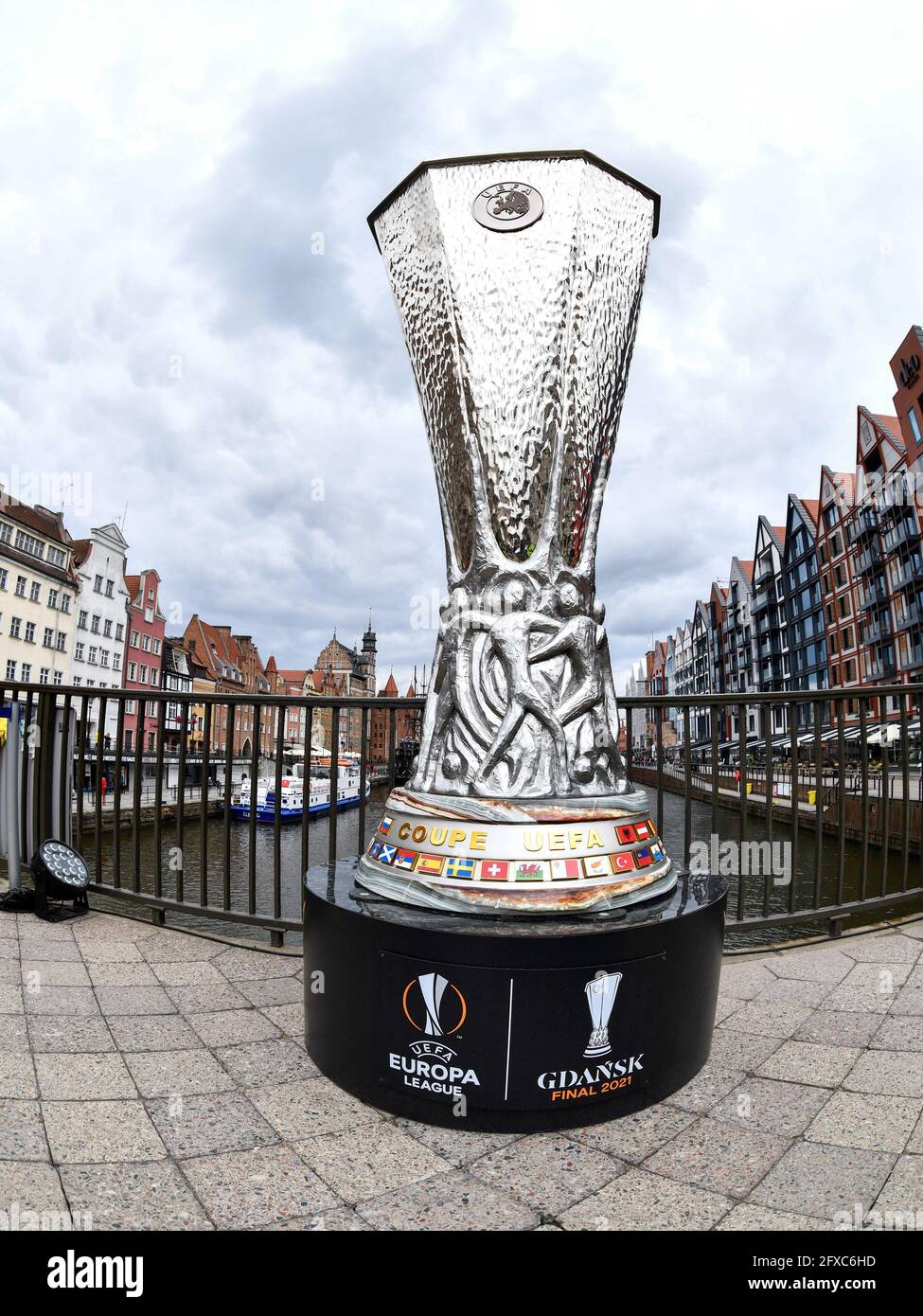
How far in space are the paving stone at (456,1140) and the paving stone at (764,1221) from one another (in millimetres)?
620

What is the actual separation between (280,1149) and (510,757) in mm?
1445

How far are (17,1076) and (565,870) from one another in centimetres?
185

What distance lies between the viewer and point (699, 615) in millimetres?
75312

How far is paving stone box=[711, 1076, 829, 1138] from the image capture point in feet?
6.75

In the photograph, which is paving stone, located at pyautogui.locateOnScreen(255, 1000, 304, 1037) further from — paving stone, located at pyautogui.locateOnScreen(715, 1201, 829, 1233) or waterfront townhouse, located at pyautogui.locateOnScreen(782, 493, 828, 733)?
waterfront townhouse, located at pyautogui.locateOnScreen(782, 493, 828, 733)

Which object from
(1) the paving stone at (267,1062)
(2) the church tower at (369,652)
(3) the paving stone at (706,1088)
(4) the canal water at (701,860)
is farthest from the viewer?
(2) the church tower at (369,652)

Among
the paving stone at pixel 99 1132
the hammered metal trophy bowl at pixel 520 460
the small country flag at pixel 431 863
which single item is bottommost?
the paving stone at pixel 99 1132

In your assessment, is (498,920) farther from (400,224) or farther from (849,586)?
(849,586)

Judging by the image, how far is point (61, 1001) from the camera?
2.86 meters

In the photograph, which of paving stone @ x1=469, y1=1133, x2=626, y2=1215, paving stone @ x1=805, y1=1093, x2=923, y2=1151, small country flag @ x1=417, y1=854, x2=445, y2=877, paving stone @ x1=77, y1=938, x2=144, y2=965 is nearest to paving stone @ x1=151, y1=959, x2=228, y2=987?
paving stone @ x1=77, y1=938, x2=144, y2=965

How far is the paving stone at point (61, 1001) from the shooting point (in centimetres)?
276

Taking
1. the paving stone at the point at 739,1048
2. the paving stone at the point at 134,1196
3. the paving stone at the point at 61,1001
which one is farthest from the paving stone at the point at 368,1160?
the paving stone at the point at 61,1001

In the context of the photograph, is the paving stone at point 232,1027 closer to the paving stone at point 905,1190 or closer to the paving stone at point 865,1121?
the paving stone at point 865,1121

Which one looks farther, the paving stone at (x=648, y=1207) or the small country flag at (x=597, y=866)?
the small country flag at (x=597, y=866)
